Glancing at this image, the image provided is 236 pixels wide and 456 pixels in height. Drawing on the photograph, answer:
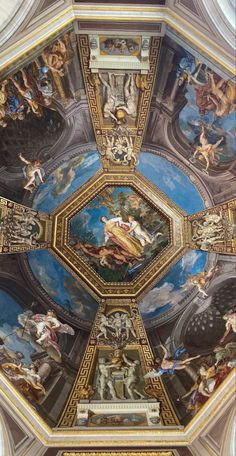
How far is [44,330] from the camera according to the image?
1278cm

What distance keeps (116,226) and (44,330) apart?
3.58 metres

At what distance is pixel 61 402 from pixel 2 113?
6.94 m

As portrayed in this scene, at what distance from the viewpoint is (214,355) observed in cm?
1174

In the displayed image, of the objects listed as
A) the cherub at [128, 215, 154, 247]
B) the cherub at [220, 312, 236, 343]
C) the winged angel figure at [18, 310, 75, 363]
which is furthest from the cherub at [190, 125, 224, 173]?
the winged angel figure at [18, 310, 75, 363]

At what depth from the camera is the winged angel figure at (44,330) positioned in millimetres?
12633

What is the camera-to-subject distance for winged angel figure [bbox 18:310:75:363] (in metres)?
12.6

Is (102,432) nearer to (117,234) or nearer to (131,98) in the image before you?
(117,234)

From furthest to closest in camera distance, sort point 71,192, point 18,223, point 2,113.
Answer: point 71,192 → point 18,223 → point 2,113

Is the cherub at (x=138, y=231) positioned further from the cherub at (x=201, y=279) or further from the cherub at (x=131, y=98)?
the cherub at (x=131, y=98)

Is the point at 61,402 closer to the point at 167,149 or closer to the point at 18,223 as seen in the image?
the point at 18,223

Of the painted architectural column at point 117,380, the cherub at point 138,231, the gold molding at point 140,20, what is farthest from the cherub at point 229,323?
the gold molding at point 140,20

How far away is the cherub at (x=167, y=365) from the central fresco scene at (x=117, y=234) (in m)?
2.56

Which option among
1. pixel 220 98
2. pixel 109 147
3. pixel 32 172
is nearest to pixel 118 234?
pixel 109 147

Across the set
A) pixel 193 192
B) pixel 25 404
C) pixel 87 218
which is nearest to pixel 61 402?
pixel 25 404
